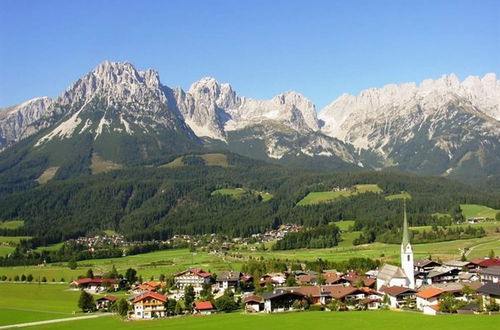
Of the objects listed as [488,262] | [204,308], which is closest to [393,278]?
[488,262]

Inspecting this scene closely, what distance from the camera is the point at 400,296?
87.9 metres

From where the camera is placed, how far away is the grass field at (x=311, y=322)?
218ft

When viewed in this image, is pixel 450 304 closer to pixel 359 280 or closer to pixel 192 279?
pixel 359 280

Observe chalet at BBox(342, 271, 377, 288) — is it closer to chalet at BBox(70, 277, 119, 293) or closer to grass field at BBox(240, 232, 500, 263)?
grass field at BBox(240, 232, 500, 263)

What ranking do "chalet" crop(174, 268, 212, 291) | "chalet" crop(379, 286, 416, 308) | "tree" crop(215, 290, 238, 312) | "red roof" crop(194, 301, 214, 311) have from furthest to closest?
"chalet" crop(174, 268, 212, 291), "red roof" crop(194, 301, 214, 311), "tree" crop(215, 290, 238, 312), "chalet" crop(379, 286, 416, 308)

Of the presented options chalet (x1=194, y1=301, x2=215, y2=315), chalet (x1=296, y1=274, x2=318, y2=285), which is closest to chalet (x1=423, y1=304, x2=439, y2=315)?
chalet (x1=194, y1=301, x2=215, y2=315)

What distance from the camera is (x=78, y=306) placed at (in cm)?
9500

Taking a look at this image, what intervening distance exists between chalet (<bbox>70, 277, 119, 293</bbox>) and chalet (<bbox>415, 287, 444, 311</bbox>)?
5728 cm

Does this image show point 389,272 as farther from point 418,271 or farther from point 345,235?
point 345,235

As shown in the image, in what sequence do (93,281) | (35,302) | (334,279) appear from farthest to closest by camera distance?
1. (93,281)
2. (35,302)
3. (334,279)

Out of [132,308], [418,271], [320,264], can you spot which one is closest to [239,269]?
[320,264]

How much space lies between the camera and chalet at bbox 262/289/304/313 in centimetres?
8675

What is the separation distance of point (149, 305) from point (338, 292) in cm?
2547

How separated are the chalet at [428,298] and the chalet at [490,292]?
16.3 feet
